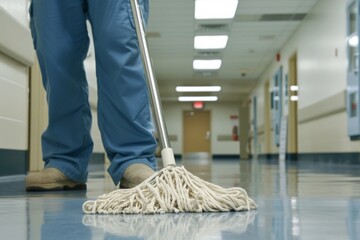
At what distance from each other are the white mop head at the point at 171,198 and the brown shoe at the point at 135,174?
442 millimetres

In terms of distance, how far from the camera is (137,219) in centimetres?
115

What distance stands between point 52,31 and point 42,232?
1.27 meters

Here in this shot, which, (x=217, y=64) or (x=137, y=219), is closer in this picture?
(x=137, y=219)

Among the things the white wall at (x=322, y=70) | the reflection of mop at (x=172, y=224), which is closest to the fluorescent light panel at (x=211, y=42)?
the white wall at (x=322, y=70)

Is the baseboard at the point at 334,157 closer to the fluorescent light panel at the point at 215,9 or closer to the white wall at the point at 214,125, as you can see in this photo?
the fluorescent light panel at the point at 215,9

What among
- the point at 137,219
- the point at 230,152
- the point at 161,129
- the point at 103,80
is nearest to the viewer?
the point at 137,219

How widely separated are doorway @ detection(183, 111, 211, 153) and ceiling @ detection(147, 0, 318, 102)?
7.61 metres

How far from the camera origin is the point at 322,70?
8.38 meters

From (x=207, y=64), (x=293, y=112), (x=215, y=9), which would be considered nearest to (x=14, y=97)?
(x=215, y=9)

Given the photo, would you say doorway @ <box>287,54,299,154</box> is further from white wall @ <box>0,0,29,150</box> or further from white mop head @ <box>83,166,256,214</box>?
white mop head @ <box>83,166,256,214</box>

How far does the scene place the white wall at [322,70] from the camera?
723 centimetres

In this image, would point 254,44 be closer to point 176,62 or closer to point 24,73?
point 176,62

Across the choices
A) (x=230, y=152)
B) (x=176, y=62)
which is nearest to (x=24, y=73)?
(x=176, y=62)

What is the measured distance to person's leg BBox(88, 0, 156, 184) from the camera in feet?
6.32
